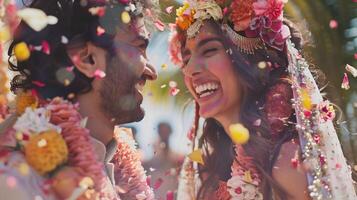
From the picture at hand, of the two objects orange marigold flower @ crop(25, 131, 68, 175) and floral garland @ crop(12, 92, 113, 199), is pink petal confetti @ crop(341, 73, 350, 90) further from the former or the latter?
orange marigold flower @ crop(25, 131, 68, 175)

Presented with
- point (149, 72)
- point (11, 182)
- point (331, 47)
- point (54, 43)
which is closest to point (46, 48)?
point (54, 43)

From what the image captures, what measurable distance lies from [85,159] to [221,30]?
68.4 inches

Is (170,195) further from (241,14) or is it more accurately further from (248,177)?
(241,14)

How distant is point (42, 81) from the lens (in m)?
3.95

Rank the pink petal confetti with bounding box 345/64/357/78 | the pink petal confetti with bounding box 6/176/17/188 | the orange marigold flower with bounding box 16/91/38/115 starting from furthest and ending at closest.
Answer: the pink petal confetti with bounding box 345/64/357/78
the orange marigold flower with bounding box 16/91/38/115
the pink petal confetti with bounding box 6/176/17/188

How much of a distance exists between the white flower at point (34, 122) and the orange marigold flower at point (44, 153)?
0.04 meters

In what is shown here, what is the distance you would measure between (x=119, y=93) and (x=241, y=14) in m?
1.21

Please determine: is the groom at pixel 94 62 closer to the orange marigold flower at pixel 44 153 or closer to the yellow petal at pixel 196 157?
the orange marigold flower at pixel 44 153

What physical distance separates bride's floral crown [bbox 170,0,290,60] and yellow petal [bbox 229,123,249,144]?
58 centimetres

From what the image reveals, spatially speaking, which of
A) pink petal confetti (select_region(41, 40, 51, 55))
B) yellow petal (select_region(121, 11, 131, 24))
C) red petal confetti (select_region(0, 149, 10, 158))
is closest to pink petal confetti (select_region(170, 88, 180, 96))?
yellow petal (select_region(121, 11, 131, 24))

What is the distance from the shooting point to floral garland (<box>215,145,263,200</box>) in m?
4.62

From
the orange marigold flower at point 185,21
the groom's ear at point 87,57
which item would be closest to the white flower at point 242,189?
the orange marigold flower at point 185,21

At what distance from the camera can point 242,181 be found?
470cm

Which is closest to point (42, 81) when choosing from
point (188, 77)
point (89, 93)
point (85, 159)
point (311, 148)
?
point (89, 93)
